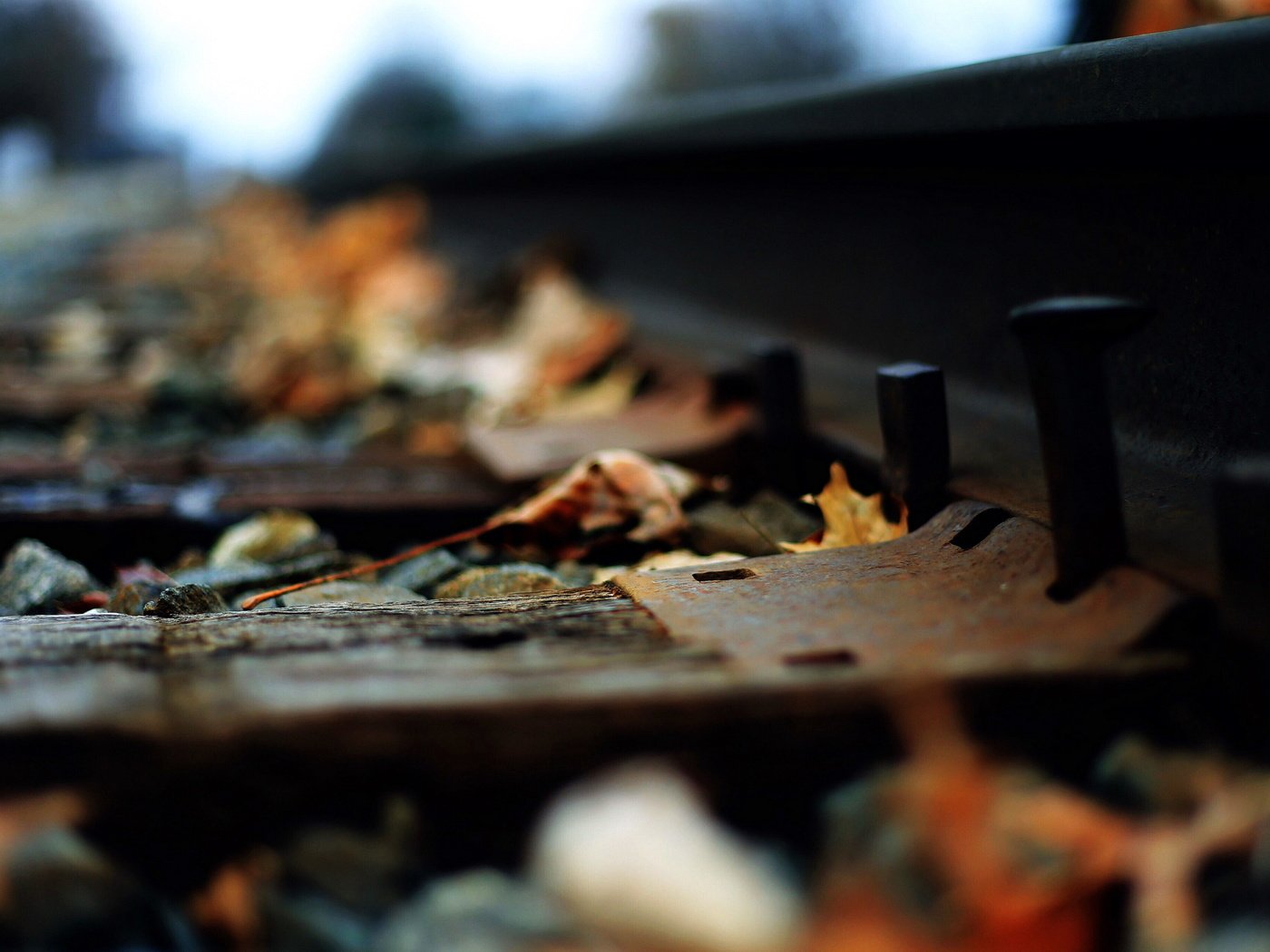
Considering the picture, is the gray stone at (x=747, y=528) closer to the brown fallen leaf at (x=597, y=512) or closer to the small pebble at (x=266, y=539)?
the brown fallen leaf at (x=597, y=512)

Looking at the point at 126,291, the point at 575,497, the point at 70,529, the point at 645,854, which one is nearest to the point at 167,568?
the point at 70,529

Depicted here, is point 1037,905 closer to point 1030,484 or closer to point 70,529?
point 1030,484

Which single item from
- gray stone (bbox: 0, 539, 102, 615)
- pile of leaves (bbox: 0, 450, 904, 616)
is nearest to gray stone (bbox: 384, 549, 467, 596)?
pile of leaves (bbox: 0, 450, 904, 616)

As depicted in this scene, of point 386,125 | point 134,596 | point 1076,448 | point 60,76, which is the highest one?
point 60,76

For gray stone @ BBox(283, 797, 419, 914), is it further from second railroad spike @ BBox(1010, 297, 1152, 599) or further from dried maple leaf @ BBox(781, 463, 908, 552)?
dried maple leaf @ BBox(781, 463, 908, 552)

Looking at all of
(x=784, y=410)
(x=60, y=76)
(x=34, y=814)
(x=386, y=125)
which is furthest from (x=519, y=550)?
(x=60, y=76)

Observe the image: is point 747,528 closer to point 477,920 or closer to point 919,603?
point 919,603
